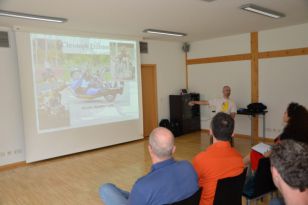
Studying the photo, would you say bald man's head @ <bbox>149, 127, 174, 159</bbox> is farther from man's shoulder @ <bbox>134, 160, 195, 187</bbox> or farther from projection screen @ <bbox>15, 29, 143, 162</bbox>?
projection screen @ <bbox>15, 29, 143, 162</bbox>

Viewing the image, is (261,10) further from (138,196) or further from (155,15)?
(138,196)

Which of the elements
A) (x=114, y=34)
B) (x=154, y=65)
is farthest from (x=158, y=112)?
(x=114, y=34)

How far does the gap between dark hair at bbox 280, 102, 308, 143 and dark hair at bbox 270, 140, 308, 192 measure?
146 centimetres

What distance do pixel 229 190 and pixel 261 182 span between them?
0.66 m

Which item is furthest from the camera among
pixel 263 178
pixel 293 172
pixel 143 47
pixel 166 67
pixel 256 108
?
pixel 166 67

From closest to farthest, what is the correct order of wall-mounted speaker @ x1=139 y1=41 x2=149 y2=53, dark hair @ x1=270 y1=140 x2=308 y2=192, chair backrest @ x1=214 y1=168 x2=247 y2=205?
dark hair @ x1=270 y1=140 x2=308 y2=192 < chair backrest @ x1=214 y1=168 x2=247 y2=205 < wall-mounted speaker @ x1=139 y1=41 x2=149 y2=53

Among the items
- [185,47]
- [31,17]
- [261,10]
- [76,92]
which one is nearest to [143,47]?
[185,47]

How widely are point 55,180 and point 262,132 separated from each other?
199 inches

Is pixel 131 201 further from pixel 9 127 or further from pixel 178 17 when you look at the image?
pixel 9 127

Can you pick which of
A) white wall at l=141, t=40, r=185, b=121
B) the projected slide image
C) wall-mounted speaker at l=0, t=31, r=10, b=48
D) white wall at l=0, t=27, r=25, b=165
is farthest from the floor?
wall-mounted speaker at l=0, t=31, r=10, b=48

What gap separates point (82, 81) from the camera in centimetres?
588

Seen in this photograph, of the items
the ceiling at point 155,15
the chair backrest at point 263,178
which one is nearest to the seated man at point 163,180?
the chair backrest at point 263,178

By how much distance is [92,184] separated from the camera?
4074mm

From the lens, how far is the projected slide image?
534 cm
